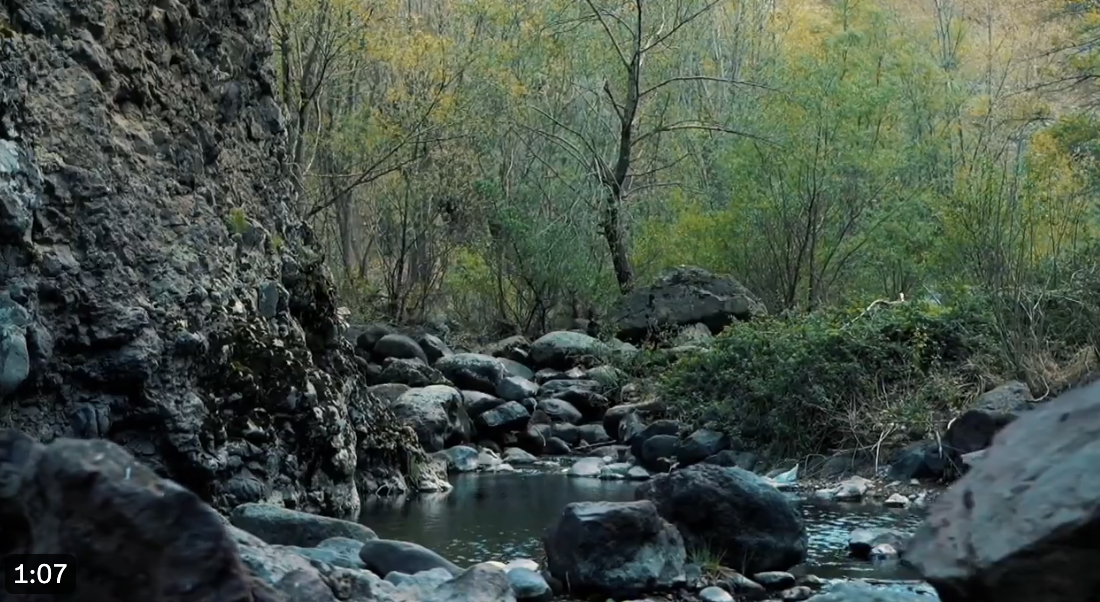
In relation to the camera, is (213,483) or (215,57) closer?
(213,483)

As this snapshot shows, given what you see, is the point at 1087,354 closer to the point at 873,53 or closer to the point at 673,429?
the point at 673,429

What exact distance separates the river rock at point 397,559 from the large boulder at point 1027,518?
3996 millimetres

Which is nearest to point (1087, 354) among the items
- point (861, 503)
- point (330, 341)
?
point (861, 503)

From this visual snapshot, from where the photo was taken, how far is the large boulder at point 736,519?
307 inches

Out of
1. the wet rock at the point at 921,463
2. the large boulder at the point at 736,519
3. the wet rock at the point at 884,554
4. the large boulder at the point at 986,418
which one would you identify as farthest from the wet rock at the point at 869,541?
the wet rock at the point at 921,463

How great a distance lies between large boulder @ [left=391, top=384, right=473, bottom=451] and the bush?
2.77 metres

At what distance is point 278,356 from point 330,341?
151 centimetres

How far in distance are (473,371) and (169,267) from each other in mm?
8440

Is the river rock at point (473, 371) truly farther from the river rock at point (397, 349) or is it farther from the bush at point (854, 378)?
the bush at point (854, 378)

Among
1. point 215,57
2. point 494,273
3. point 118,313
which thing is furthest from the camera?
point 494,273

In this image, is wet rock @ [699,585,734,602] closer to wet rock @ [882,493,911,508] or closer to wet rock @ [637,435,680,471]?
wet rock @ [882,493,911,508]

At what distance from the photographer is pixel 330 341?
11.9 metres

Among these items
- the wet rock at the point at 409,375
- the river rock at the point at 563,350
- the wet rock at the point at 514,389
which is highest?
the river rock at the point at 563,350

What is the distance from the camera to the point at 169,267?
9461 mm
